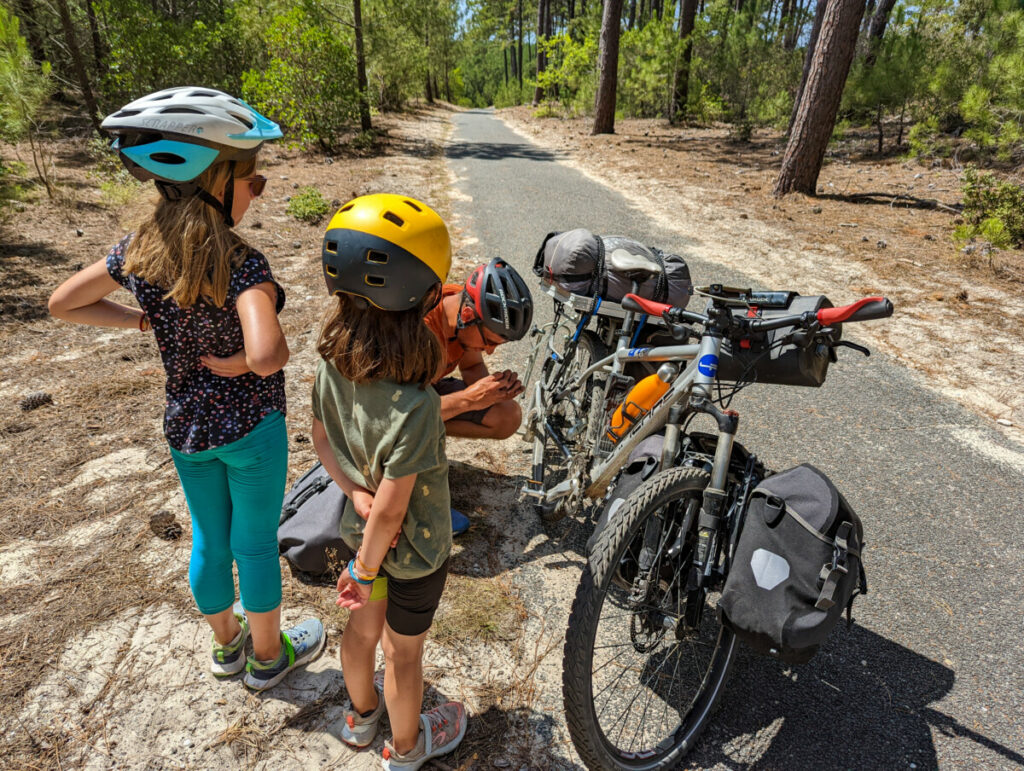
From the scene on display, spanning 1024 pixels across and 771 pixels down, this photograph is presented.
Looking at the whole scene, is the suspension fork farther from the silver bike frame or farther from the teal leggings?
the teal leggings

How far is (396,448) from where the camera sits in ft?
4.90

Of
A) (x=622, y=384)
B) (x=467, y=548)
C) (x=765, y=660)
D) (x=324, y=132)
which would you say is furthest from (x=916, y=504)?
(x=324, y=132)

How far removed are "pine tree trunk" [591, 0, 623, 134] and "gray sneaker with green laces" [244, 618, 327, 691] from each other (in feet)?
58.0

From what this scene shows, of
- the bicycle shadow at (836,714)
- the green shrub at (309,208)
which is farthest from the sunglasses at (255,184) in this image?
the green shrub at (309,208)

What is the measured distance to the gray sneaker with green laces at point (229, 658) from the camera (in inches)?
90.9

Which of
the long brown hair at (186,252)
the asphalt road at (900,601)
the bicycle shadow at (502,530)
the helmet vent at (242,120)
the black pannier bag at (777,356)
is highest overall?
the helmet vent at (242,120)

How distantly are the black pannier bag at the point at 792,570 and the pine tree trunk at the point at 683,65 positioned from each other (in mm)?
19654

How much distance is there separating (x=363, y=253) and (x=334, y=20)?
15477 mm

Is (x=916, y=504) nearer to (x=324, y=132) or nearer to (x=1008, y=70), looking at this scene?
(x=1008, y=70)

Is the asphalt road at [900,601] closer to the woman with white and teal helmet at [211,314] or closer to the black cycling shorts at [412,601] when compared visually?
the black cycling shorts at [412,601]

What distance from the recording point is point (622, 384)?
297cm

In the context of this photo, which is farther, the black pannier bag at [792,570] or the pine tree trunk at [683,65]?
the pine tree trunk at [683,65]

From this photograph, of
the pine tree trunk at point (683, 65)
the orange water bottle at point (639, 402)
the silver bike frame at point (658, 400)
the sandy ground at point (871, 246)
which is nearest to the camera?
the silver bike frame at point (658, 400)

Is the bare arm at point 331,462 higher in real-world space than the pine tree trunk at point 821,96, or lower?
lower
